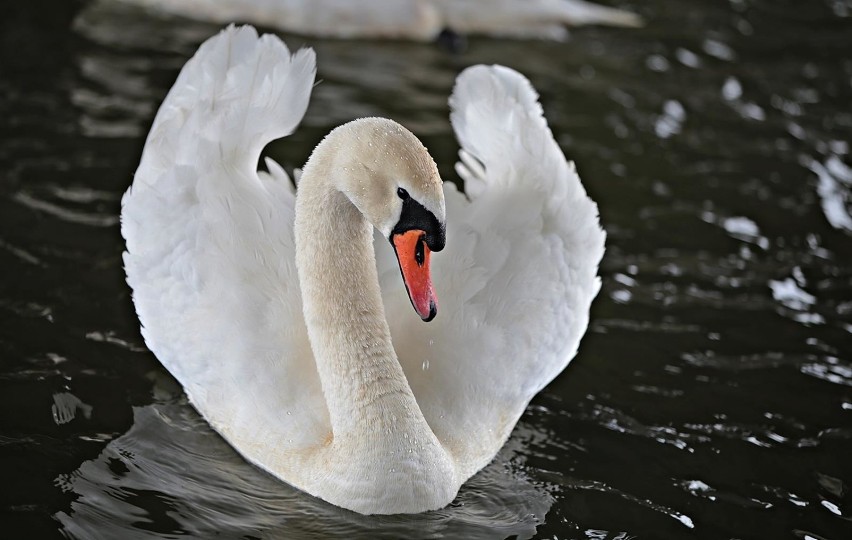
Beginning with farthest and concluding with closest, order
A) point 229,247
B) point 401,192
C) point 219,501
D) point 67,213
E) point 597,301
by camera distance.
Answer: point 67,213 < point 597,301 < point 229,247 < point 219,501 < point 401,192

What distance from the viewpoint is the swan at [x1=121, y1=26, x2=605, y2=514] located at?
4.40 meters

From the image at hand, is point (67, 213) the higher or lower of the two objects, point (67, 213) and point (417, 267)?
the lower

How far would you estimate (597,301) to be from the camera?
640 centimetres

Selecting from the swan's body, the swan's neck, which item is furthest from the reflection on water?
the swan's body

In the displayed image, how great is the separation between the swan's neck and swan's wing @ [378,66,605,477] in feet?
0.97

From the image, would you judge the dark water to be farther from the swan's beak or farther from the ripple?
the swan's beak

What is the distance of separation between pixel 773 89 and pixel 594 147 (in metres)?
1.91

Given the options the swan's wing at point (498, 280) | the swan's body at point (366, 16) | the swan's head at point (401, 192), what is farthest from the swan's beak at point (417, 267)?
the swan's body at point (366, 16)

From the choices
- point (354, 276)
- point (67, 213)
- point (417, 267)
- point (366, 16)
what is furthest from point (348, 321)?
point (366, 16)

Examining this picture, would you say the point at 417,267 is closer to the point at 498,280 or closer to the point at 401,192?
the point at 401,192

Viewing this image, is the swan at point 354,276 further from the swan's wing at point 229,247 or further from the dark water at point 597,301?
the dark water at point 597,301

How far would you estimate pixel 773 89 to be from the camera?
9227 mm

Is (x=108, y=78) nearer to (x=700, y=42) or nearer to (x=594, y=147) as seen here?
(x=594, y=147)

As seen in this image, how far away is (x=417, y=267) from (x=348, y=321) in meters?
0.42
